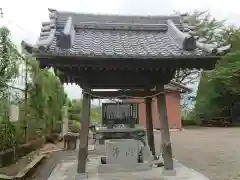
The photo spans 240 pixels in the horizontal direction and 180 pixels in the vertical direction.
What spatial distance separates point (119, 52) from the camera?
7.04 m

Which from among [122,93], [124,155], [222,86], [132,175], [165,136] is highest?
[222,86]

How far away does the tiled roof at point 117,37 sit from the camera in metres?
6.86

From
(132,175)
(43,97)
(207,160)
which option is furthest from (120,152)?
(43,97)

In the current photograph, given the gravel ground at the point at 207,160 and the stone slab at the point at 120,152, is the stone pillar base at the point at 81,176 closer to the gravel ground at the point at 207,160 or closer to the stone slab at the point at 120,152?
the stone slab at the point at 120,152

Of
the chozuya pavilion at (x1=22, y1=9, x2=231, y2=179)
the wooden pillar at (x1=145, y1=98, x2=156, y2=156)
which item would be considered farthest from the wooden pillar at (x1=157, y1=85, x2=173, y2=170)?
the wooden pillar at (x1=145, y1=98, x2=156, y2=156)

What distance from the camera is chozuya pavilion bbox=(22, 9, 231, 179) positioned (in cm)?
679

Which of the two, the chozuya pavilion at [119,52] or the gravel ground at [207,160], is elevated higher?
the chozuya pavilion at [119,52]

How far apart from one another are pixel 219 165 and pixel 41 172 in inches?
203

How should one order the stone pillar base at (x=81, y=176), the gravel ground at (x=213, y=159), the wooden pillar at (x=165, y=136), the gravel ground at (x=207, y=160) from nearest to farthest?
the stone pillar base at (x=81, y=176) → the wooden pillar at (x=165, y=136) → the gravel ground at (x=213, y=159) → the gravel ground at (x=207, y=160)

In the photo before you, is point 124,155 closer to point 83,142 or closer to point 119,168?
point 119,168

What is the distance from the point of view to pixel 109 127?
8703mm

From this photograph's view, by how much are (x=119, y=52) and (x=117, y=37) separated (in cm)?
141

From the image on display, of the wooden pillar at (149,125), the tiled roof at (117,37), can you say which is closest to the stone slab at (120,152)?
the wooden pillar at (149,125)

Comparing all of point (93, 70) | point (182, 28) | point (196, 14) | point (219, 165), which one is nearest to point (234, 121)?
point (196, 14)
